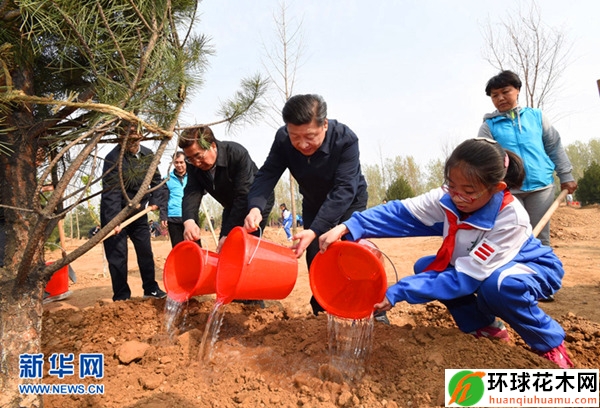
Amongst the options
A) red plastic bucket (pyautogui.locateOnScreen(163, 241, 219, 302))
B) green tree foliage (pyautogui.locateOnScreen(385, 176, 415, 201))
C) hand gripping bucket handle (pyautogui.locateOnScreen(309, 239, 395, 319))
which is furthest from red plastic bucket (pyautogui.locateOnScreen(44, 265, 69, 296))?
green tree foliage (pyautogui.locateOnScreen(385, 176, 415, 201))

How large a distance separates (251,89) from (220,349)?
1.49 m

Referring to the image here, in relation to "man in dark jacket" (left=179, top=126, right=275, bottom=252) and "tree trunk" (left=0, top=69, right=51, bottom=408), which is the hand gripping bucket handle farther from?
"tree trunk" (left=0, top=69, right=51, bottom=408)

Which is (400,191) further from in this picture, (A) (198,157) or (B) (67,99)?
(B) (67,99)

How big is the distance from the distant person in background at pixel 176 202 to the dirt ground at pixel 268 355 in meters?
1.38

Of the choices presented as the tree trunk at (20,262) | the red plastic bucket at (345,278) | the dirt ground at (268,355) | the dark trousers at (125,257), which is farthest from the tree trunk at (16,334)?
the dark trousers at (125,257)

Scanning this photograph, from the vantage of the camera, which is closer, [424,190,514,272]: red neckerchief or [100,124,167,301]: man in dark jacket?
[424,190,514,272]: red neckerchief

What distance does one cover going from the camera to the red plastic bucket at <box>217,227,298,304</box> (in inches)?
73.7

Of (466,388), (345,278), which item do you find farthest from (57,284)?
(466,388)

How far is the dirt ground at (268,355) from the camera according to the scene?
165 centimetres

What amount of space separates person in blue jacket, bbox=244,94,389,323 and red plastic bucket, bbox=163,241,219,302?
1.27 feet

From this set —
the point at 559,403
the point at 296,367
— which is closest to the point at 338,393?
the point at 296,367

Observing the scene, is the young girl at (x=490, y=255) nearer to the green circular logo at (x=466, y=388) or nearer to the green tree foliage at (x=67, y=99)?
the green circular logo at (x=466, y=388)

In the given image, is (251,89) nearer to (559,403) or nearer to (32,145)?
(32,145)

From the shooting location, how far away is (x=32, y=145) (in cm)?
191
